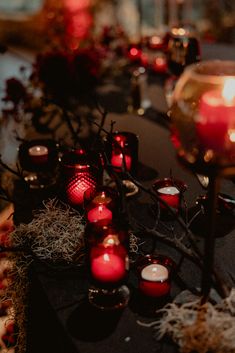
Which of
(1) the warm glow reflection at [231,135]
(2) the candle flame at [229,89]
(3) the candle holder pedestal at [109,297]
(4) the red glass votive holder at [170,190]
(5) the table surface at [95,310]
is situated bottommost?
(5) the table surface at [95,310]

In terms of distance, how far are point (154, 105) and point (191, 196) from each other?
40.5 inches

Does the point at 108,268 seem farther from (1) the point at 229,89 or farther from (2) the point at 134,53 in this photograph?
(2) the point at 134,53

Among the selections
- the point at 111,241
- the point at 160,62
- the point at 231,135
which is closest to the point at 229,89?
the point at 231,135

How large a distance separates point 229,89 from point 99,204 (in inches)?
18.6

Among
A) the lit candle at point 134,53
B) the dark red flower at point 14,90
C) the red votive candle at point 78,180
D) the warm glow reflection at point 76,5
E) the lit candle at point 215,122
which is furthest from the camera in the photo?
the warm glow reflection at point 76,5

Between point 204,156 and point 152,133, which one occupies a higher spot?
point 204,156

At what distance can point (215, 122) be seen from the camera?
667 mm

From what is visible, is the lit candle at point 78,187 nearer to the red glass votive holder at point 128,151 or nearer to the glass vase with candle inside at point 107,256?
the red glass votive holder at point 128,151

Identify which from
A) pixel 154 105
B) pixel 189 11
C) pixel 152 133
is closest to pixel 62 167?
pixel 152 133

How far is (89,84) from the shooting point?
2.37 m

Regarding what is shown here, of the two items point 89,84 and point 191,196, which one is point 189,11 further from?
point 191,196

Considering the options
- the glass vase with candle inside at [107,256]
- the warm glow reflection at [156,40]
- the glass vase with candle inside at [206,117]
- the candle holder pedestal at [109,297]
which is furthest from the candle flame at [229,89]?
the warm glow reflection at [156,40]

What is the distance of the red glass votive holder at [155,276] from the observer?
924 mm

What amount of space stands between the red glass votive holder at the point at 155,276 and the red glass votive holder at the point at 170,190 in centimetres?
27
